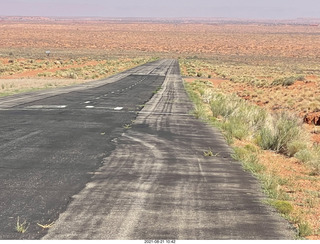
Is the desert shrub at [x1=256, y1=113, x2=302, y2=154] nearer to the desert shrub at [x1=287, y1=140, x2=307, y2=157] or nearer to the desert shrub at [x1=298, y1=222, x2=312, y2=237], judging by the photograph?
the desert shrub at [x1=287, y1=140, x2=307, y2=157]

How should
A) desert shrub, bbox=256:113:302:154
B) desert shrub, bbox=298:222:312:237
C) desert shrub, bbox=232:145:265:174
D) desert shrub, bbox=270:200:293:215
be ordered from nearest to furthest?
desert shrub, bbox=298:222:312:237
desert shrub, bbox=270:200:293:215
desert shrub, bbox=232:145:265:174
desert shrub, bbox=256:113:302:154

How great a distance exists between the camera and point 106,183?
8.74 meters

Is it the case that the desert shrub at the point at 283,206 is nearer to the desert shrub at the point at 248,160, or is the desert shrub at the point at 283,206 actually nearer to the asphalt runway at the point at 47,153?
the desert shrub at the point at 248,160

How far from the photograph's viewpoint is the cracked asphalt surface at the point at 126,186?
Answer: 6.46 metres

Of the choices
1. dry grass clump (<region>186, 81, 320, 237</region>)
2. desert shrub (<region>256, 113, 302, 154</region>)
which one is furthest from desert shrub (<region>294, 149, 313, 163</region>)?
desert shrub (<region>256, 113, 302, 154</region>)

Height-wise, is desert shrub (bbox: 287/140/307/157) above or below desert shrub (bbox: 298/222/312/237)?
below

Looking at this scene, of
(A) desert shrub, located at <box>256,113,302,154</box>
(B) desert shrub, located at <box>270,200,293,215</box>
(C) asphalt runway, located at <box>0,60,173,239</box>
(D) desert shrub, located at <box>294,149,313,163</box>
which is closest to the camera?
(C) asphalt runway, located at <box>0,60,173,239</box>

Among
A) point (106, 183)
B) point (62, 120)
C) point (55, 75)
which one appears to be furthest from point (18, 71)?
point (106, 183)

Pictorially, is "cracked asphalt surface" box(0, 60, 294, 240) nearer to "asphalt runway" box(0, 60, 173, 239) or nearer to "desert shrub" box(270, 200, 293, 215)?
"asphalt runway" box(0, 60, 173, 239)

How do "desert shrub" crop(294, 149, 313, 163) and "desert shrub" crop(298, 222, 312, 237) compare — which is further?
"desert shrub" crop(294, 149, 313, 163)

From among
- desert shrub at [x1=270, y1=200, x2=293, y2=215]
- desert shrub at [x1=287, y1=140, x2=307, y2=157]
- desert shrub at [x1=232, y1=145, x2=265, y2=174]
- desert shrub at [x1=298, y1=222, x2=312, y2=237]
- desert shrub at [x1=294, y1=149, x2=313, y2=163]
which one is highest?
desert shrub at [x1=298, y1=222, x2=312, y2=237]

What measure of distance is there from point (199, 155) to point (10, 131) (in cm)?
691

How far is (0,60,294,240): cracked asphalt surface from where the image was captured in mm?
6465

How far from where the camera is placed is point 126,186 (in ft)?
28.1
